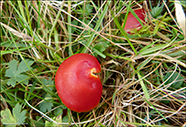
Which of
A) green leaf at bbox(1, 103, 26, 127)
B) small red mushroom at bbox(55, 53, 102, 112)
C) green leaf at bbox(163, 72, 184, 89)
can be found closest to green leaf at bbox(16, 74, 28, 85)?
green leaf at bbox(1, 103, 26, 127)

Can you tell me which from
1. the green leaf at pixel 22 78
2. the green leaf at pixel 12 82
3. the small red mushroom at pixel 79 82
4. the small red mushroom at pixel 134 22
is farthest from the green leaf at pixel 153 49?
the green leaf at pixel 12 82

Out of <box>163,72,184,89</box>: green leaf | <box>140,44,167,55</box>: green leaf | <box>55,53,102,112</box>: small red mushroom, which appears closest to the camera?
<box>55,53,102,112</box>: small red mushroom

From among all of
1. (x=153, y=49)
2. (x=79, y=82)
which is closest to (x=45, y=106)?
(x=79, y=82)

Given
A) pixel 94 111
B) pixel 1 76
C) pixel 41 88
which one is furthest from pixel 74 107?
pixel 1 76

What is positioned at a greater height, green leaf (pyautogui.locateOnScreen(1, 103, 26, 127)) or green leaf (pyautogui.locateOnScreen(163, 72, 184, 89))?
green leaf (pyautogui.locateOnScreen(163, 72, 184, 89))

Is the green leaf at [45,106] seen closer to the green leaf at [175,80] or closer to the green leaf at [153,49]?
the green leaf at [153,49]

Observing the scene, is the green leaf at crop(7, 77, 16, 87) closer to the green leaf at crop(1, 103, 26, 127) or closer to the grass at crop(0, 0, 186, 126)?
the grass at crop(0, 0, 186, 126)
